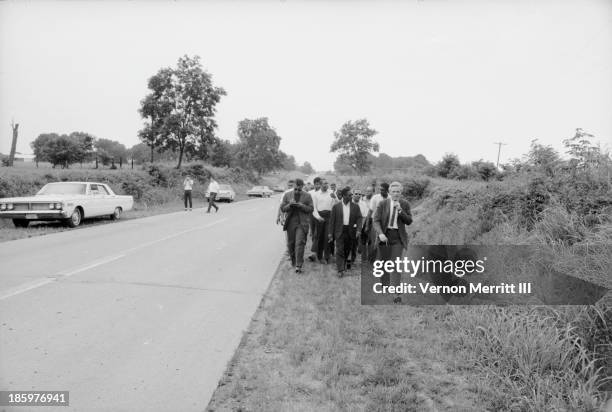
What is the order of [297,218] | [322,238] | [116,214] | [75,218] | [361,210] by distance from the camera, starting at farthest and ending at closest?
[116,214], [75,218], [322,238], [361,210], [297,218]

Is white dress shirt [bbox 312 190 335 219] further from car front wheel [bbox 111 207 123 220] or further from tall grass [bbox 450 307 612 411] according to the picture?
car front wheel [bbox 111 207 123 220]

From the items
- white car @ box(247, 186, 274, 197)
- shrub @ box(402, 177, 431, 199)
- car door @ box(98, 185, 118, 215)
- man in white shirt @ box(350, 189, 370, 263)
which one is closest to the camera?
man in white shirt @ box(350, 189, 370, 263)

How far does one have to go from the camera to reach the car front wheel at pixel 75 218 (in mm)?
12142

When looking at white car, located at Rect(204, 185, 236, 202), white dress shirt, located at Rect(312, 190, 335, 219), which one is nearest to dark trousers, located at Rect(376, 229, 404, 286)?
white dress shirt, located at Rect(312, 190, 335, 219)

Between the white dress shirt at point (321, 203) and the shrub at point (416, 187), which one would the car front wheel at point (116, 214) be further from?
the shrub at point (416, 187)

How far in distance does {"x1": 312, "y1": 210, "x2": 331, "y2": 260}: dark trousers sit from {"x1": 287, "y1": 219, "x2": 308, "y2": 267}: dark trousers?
0.90 metres

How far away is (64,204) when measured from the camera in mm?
11695

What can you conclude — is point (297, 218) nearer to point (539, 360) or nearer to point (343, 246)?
point (343, 246)

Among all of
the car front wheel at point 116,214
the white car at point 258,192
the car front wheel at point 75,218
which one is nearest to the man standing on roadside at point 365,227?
the car front wheel at point 75,218

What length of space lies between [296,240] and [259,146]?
6967 centimetres

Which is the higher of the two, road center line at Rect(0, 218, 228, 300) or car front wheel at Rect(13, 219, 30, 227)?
car front wheel at Rect(13, 219, 30, 227)

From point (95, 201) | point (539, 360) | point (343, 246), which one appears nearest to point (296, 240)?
point (343, 246)

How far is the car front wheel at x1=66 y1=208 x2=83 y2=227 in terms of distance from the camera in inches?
478

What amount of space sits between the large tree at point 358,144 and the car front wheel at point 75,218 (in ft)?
180
